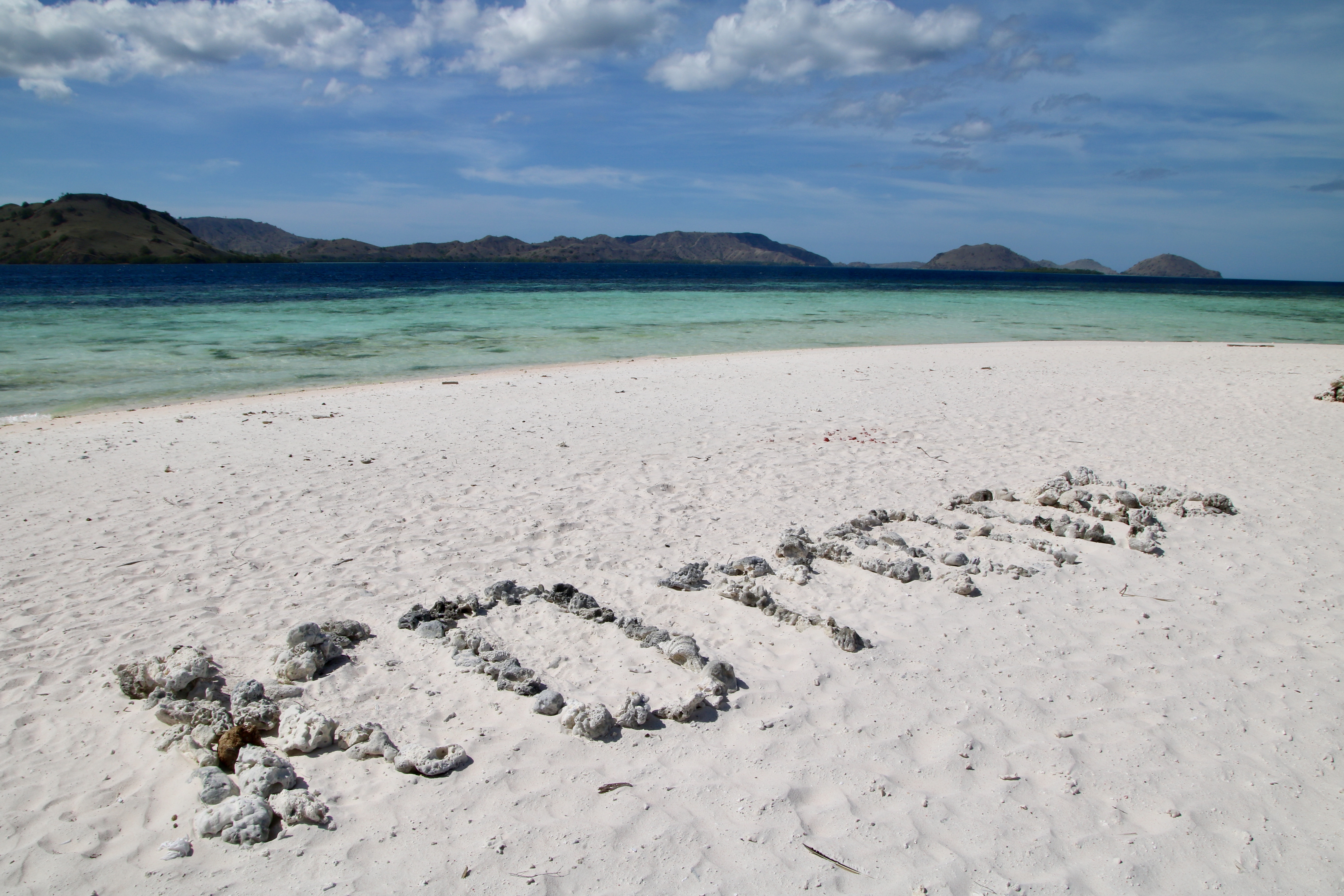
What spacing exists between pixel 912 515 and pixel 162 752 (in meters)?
4.92

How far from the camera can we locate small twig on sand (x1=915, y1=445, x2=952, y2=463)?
24.2 feet

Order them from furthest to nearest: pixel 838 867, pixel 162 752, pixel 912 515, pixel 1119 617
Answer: pixel 912 515
pixel 1119 617
pixel 162 752
pixel 838 867

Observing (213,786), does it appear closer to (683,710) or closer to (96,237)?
(683,710)

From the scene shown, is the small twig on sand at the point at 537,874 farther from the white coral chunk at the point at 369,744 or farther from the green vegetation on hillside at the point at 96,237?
the green vegetation on hillside at the point at 96,237

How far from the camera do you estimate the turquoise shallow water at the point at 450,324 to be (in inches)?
578

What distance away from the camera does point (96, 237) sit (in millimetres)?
90750

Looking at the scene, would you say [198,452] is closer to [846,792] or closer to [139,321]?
[846,792]

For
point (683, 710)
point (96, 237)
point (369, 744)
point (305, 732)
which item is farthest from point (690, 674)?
point (96, 237)

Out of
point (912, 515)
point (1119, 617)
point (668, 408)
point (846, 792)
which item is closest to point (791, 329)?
point (668, 408)

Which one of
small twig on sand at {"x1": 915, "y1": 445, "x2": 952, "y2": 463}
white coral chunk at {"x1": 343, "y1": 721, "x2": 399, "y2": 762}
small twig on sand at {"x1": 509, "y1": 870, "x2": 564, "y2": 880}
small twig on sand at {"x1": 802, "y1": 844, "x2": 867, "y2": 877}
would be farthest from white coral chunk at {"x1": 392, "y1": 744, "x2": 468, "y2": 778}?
small twig on sand at {"x1": 915, "y1": 445, "x2": 952, "y2": 463}

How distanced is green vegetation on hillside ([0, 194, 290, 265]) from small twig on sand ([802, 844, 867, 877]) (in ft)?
342

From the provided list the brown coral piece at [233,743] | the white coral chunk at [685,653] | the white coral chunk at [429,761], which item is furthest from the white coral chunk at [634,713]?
the brown coral piece at [233,743]

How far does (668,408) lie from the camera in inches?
394

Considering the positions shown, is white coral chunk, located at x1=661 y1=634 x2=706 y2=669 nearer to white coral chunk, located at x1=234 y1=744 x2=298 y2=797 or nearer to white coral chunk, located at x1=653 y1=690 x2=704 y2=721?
white coral chunk, located at x1=653 y1=690 x2=704 y2=721
